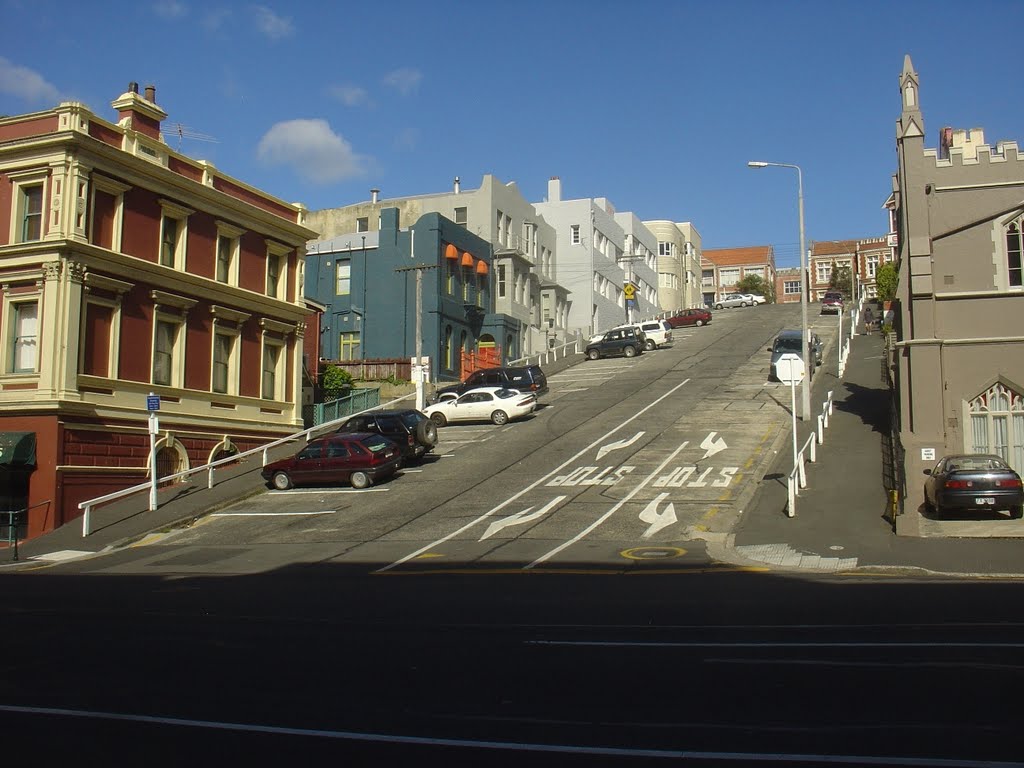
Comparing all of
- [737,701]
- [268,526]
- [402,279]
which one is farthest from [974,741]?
[402,279]

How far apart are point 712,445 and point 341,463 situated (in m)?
11.6

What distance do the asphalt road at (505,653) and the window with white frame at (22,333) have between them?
8.34m

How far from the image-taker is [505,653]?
29.3ft

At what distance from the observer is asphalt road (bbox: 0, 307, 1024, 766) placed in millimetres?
6031

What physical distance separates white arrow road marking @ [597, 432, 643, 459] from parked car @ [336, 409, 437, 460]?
5.74 m

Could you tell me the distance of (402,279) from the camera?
180 feet

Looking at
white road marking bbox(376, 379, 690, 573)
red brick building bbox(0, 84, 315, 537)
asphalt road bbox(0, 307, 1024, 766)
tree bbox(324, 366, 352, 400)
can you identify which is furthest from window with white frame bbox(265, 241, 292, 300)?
asphalt road bbox(0, 307, 1024, 766)

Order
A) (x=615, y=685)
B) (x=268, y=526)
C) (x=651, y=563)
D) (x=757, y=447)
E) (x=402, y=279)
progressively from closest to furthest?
(x=615, y=685), (x=651, y=563), (x=268, y=526), (x=757, y=447), (x=402, y=279)

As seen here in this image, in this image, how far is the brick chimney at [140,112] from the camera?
31641 mm

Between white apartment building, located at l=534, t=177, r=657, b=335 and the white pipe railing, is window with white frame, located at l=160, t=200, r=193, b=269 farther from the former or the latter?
white apartment building, located at l=534, t=177, r=657, b=335

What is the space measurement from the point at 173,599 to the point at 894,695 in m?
10.6

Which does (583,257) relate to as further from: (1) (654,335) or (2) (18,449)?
(2) (18,449)

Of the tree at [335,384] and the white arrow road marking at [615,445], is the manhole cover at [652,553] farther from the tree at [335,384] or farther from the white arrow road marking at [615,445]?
the tree at [335,384]

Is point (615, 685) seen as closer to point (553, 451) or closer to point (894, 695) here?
point (894, 695)
